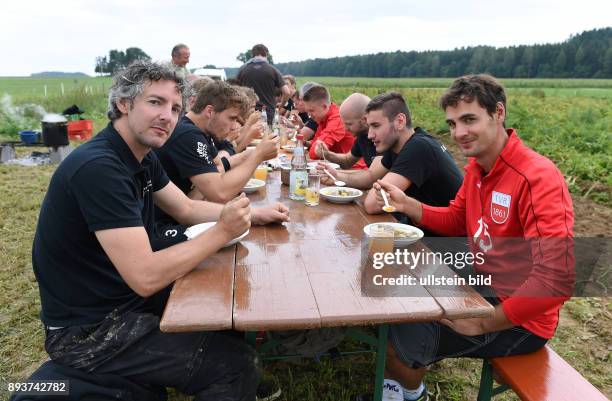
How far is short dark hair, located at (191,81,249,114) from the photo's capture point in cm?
307

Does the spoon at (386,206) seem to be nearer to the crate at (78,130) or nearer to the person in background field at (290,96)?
the person in background field at (290,96)

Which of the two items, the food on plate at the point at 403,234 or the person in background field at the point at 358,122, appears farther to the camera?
the person in background field at the point at 358,122

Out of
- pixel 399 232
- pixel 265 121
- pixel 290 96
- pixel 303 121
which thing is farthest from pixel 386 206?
pixel 290 96

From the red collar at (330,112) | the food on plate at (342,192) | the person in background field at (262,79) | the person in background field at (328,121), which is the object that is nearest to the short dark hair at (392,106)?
the food on plate at (342,192)

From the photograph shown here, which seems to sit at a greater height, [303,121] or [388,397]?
[303,121]

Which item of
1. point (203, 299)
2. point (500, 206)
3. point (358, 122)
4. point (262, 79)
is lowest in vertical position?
point (203, 299)

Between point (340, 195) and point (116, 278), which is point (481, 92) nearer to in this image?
point (340, 195)

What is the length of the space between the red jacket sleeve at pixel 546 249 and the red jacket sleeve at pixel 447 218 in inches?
26.8

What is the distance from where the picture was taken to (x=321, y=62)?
87.5 metres

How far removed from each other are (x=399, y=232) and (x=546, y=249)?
1.99 ft

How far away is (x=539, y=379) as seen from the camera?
1650 mm

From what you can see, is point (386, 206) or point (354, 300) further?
point (386, 206)

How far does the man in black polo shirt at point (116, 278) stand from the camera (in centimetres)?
153
